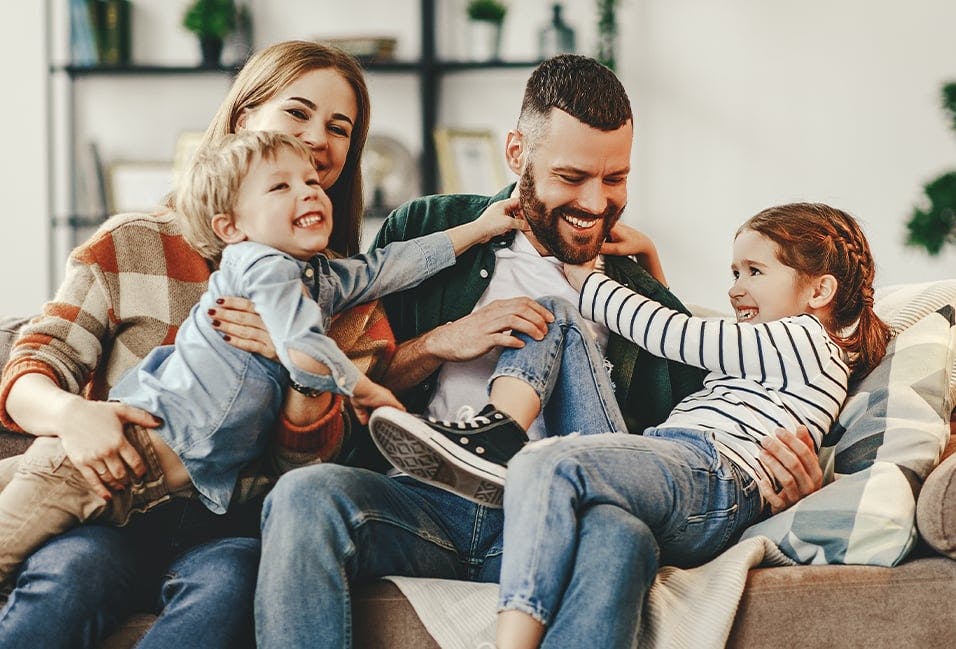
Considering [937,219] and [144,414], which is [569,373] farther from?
[937,219]

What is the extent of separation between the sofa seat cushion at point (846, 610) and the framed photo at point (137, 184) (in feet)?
10.4

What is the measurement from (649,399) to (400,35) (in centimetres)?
261

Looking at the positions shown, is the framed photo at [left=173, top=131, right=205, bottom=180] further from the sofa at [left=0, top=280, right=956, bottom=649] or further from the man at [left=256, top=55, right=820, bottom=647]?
the sofa at [left=0, top=280, right=956, bottom=649]

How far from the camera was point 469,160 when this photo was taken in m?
3.96

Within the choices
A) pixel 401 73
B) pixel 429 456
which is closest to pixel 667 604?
pixel 429 456

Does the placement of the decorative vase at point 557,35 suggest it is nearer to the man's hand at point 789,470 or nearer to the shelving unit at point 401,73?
the shelving unit at point 401,73

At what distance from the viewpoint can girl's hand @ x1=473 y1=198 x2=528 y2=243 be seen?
1.93 meters

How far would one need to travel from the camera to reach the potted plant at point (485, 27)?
3896 mm

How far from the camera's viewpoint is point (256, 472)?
161 centimetres

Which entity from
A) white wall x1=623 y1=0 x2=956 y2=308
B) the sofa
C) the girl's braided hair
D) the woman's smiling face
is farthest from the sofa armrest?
white wall x1=623 y1=0 x2=956 y2=308

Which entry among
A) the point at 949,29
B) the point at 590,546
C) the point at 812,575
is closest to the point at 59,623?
the point at 590,546

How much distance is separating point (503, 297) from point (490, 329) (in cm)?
26

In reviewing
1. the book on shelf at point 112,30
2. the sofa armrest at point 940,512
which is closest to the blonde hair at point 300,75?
the sofa armrest at point 940,512

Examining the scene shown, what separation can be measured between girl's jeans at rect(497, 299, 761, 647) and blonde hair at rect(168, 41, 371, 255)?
0.44 metres
